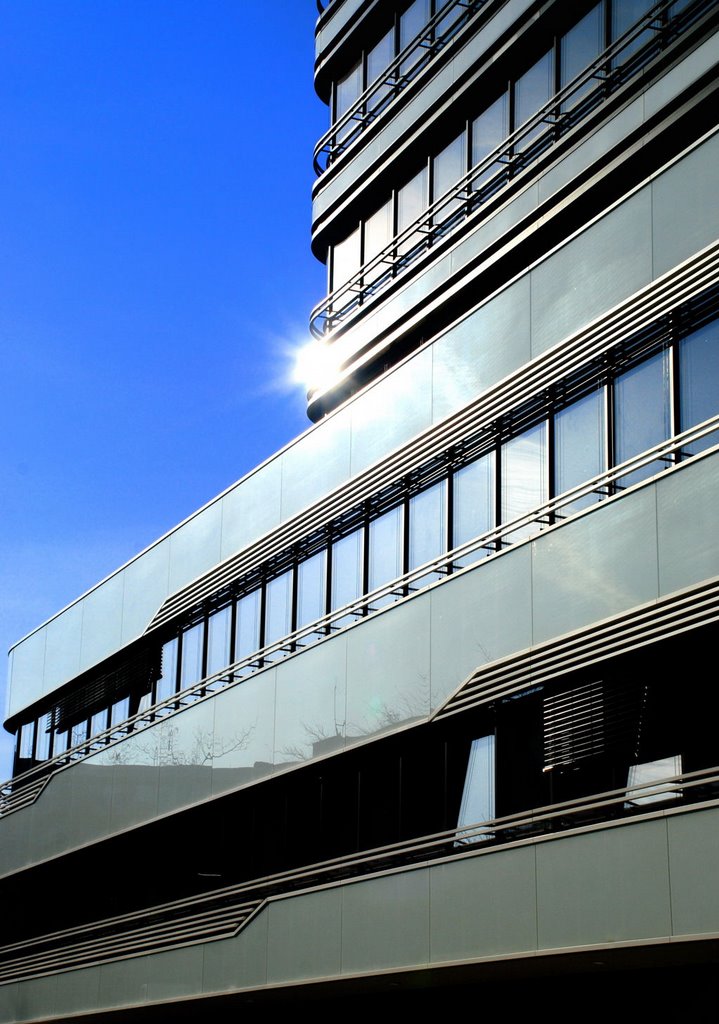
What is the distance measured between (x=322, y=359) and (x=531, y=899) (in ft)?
55.0

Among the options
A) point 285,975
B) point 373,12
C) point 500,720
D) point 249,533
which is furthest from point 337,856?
point 373,12

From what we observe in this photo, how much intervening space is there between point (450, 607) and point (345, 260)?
1381 cm

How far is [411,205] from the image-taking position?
32.3 m

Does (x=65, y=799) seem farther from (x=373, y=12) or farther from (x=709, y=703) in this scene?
(x=709, y=703)

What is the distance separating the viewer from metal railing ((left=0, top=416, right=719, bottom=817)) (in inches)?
774

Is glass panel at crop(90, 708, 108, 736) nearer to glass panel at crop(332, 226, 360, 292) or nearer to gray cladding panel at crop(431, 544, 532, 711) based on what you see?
glass panel at crop(332, 226, 360, 292)

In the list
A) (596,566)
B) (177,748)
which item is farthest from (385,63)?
(596,566)

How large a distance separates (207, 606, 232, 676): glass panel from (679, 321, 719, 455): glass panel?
14.2 metres

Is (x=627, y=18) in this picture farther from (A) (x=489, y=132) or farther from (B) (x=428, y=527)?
(B) (x=428, y=527)

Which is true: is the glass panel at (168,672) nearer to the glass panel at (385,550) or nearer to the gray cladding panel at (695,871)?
the glass panel at (385,550)

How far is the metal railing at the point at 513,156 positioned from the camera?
24391mm

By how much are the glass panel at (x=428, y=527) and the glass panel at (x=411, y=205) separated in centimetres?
770

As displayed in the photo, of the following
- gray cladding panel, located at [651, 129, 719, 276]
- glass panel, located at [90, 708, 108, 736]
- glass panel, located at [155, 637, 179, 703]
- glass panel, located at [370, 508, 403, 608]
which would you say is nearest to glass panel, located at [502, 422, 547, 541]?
glass panel, located at [370, 508, 403, 608]

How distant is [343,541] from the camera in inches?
1096
